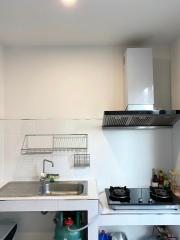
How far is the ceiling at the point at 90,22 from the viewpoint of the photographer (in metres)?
1.56

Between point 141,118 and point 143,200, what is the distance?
72 centimetres

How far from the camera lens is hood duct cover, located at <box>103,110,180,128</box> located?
1878 mm

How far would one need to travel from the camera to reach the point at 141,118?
207 cm

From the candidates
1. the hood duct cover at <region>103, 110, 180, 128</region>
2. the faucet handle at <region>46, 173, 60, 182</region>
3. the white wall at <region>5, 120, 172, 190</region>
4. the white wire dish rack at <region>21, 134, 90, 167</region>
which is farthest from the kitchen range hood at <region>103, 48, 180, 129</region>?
the faucet handle at <region>46, 173, 60, 182</region>

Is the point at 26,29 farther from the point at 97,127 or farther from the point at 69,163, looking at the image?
the point at 69,163

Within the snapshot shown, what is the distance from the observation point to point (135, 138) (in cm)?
232

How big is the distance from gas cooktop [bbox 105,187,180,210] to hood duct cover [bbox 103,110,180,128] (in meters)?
0.63

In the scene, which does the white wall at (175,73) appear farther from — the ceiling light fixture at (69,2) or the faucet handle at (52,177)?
the faucet handle at (52,177)

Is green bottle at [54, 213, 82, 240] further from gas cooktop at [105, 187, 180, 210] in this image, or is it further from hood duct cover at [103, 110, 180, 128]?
hood duct cover at [103, 110, 180, 128]

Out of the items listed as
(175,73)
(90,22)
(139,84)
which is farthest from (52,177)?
(175,73)

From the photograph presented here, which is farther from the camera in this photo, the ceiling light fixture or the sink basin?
the sink basin

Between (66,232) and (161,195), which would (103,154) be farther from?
(66,232)

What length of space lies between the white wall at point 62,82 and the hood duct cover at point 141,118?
0.22m

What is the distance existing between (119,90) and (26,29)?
1.08m
